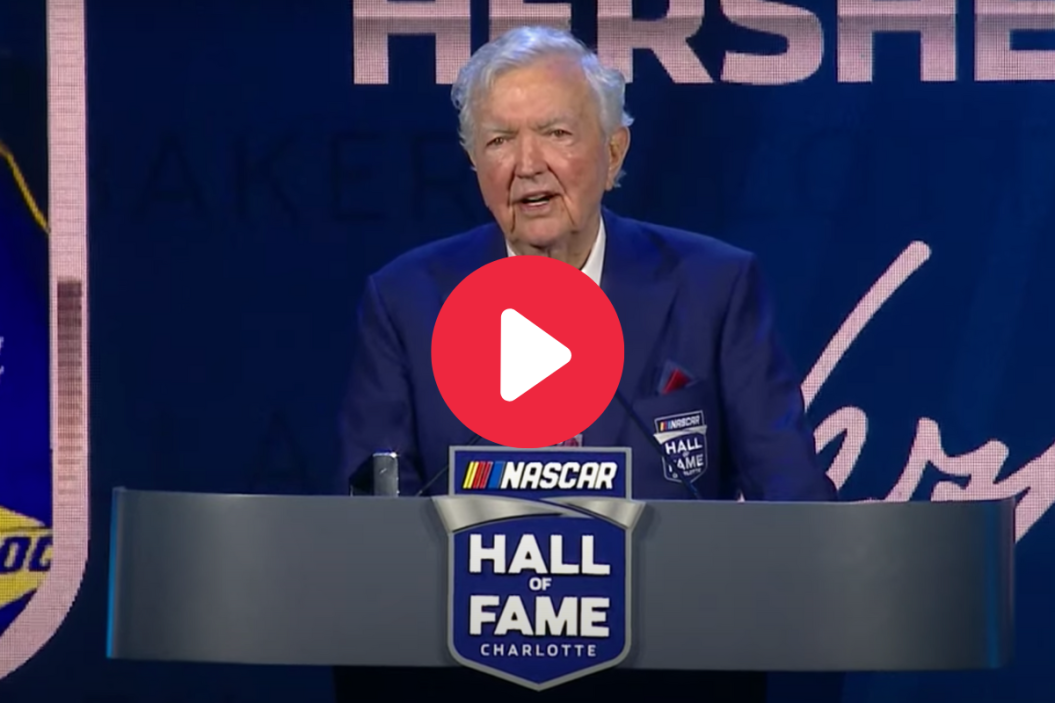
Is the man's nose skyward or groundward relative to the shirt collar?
skyward

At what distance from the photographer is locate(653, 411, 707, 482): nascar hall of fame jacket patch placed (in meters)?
1.76

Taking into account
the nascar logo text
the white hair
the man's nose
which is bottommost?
the nascar logo text

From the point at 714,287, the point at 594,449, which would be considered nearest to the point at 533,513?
the point at 594,449

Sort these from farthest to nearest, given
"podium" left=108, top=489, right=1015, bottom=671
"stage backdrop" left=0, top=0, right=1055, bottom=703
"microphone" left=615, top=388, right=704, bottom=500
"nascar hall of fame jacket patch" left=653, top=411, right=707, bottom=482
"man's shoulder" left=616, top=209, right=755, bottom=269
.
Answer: "stage backdrop" left=0, top=0, right=1055, bottom=703 < "man's shoulder" left=616, top=209, right=755, bottom=269 < "nascar hall of fame jacket patch" left=653, top=411, right=707, bottom=482 < "microphone" left=615, top=388, right=704, bottom=500 < "podium" left=108, top=489, right=1015, bottom=671

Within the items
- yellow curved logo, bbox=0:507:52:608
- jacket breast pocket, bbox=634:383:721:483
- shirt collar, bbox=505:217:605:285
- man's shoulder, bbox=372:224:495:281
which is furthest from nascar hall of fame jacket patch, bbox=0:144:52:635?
jacket breast pocket, bbox=634:383:721:483

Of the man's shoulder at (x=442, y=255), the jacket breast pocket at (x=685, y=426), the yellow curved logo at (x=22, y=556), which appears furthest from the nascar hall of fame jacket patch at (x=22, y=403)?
the jacket breast pocket at (x=685, y=426)

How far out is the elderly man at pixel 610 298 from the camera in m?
1.84

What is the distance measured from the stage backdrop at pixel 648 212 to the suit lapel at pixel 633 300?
0.99m

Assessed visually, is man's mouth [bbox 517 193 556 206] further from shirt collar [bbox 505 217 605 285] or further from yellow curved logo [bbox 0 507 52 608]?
yellow curved logo [bbox 0 507 52 608]

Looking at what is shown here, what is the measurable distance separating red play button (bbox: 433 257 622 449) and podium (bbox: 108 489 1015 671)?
4.6 inches

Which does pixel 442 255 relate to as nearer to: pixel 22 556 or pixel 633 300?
pixel 633 300

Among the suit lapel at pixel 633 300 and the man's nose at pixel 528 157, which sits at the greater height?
the man's nose at pixel 528 157

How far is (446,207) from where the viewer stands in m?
3.13
